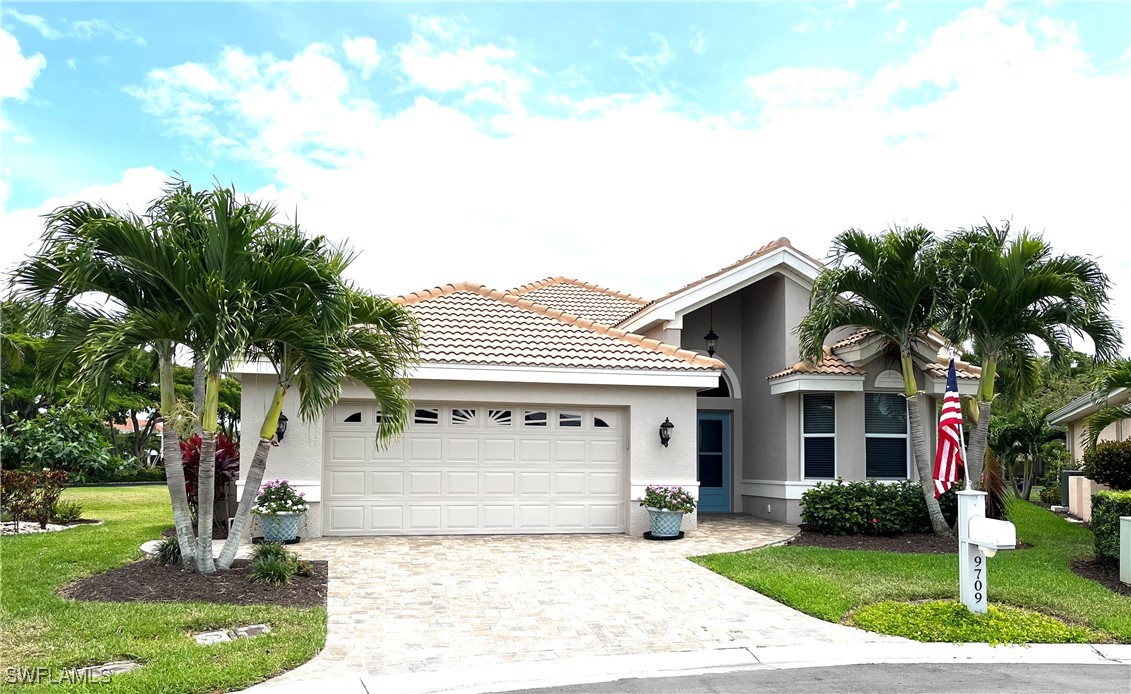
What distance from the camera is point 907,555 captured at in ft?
42.0

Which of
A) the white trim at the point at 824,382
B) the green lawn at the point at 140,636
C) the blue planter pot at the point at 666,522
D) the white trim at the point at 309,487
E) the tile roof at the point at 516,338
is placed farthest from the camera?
the white trim at the point at 824,382

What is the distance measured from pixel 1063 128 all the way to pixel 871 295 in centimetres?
427

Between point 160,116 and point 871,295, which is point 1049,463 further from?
point 160,116

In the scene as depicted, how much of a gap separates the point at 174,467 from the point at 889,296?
1062 cm

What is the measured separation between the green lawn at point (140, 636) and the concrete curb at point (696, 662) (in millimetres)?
597

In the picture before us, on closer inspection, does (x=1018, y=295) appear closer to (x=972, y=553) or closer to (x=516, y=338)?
(x=972, y=553)

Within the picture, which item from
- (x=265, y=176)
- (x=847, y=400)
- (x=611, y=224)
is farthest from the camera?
(x=611, y=224)

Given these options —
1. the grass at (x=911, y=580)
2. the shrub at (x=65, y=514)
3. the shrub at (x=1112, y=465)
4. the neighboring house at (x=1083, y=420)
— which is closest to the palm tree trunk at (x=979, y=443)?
the grass at (x=911, y=580)

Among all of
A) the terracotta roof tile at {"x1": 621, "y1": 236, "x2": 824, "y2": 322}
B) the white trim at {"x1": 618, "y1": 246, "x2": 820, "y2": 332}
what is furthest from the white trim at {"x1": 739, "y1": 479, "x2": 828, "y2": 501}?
the terracotta roof tile at {"x1": 621, "y1": 236, "x2": 824, "y2": 322}

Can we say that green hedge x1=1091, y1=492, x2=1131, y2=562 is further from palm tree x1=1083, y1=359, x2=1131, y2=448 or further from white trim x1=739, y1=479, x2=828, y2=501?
white trim x1=739, y1=479, x2=828, y2=501

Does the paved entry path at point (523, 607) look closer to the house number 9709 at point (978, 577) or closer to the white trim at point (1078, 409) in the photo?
the house number 9709 at point (978, 577)

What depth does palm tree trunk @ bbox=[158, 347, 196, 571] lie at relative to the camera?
994cm

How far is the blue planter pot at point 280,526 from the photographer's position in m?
12.8

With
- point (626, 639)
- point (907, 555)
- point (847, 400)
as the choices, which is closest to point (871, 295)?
point (847, 400)
